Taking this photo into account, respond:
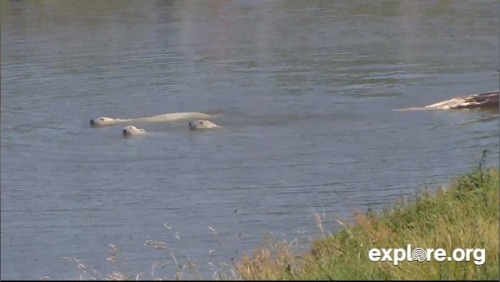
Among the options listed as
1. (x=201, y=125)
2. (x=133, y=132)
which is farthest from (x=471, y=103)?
(x=133, y=132)

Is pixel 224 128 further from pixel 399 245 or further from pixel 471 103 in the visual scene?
pixel 399 245

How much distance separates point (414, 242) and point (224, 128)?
7.62 m

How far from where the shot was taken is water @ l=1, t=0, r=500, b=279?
8602mm

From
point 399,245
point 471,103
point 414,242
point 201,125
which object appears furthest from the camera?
point 471,103

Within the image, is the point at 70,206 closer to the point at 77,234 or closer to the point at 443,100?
the point at 77,234

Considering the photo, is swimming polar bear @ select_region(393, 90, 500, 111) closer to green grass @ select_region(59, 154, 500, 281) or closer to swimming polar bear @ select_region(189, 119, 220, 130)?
swimming polar bear @ select_region(189, 119, 220, 130)

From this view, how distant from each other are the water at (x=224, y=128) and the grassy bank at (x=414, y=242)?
24.2 inches

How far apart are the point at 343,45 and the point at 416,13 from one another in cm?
486

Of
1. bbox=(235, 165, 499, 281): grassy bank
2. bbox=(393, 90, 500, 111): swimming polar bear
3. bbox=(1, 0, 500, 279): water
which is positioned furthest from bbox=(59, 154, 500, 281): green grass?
bbox=(393, 90, 500, 111): swimming polar bear

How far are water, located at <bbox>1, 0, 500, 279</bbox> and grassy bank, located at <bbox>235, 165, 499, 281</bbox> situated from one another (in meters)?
0.62

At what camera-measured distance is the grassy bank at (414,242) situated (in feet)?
17.9

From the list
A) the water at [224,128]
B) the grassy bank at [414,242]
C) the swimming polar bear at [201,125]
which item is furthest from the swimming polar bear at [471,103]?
the grassy bank at [414,242]

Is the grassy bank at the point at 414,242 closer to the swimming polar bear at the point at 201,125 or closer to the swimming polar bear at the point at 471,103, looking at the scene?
the swimming polar bear at the point at 201,125

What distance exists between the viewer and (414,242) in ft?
19.7
